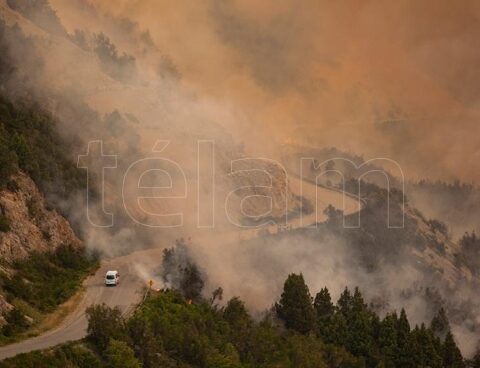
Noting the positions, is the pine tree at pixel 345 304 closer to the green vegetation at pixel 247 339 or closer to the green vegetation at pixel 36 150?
the green vegetation at pixel 247 339

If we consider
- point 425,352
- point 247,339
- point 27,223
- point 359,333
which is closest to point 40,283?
point 27,223

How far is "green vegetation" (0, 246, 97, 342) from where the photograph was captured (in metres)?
40.6

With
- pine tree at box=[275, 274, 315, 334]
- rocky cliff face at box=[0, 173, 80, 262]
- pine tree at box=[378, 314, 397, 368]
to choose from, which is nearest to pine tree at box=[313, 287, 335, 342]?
pine tree at box=[275, 274, 315, 334]

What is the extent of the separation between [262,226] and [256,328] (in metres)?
33.7

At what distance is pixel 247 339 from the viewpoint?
1783 inches

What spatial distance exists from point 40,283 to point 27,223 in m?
6.27

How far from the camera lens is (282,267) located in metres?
73.8

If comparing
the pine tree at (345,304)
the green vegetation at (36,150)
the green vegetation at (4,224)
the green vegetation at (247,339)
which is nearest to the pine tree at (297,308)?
the green vegetation at (247,339)

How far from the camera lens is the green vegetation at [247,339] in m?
36.9

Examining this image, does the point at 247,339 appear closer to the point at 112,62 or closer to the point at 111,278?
the point at 111,278

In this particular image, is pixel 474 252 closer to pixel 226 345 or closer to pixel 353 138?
pixel 353 138

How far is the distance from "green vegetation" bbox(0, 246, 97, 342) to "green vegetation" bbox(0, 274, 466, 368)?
3.76m

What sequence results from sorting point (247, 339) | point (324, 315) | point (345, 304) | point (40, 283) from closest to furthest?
point (247, 339) → point (40, 283) → point (324, 315) → point (345, 304)

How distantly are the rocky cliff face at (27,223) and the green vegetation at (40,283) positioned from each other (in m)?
0.77
